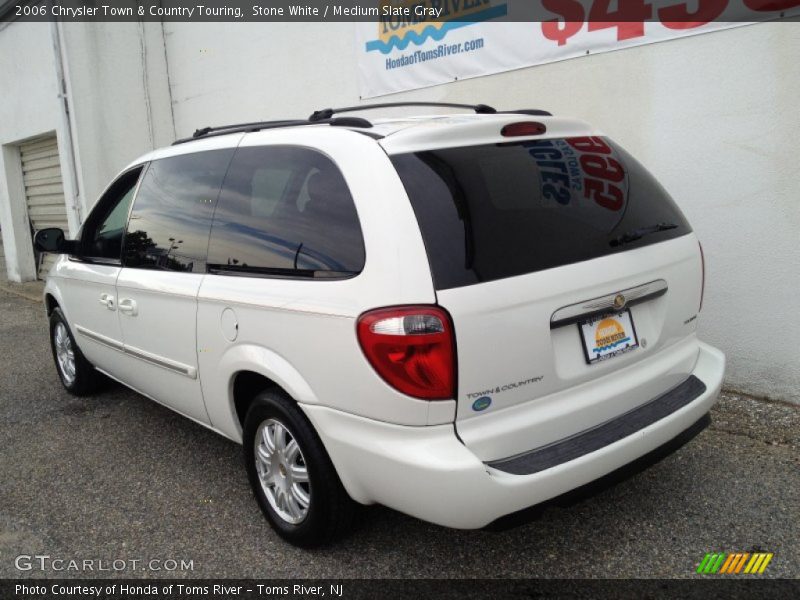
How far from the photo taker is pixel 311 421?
2.47 m

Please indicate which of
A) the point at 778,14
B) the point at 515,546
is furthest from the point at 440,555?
the point at 778,14

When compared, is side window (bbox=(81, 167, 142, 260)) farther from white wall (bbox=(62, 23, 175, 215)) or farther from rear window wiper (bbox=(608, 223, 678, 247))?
white wall (bbox=(62, 23, 175, 215))

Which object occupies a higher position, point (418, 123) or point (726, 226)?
point (418, 123)

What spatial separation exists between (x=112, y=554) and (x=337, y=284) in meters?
1.64

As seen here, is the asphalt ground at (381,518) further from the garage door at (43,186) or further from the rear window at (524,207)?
the garage door at (43,186)

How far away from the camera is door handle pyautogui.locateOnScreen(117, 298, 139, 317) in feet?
11.6

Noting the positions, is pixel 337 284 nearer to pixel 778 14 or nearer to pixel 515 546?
pixel 515 546

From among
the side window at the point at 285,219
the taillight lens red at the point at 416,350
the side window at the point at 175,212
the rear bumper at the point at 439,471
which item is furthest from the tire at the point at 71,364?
the taillight lens red at the point at 416,350

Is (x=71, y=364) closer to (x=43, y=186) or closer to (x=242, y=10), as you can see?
(x=242, y=10)

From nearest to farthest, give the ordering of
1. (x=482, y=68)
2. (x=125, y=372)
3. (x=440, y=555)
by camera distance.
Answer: (x=440, y=555) < (x=125, y=372) < (x=482, y=68)

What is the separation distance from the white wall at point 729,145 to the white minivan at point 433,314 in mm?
1329

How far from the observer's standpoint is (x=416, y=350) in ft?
6.91

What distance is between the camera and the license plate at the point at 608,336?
2355 mm

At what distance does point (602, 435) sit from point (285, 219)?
4.87 feet
